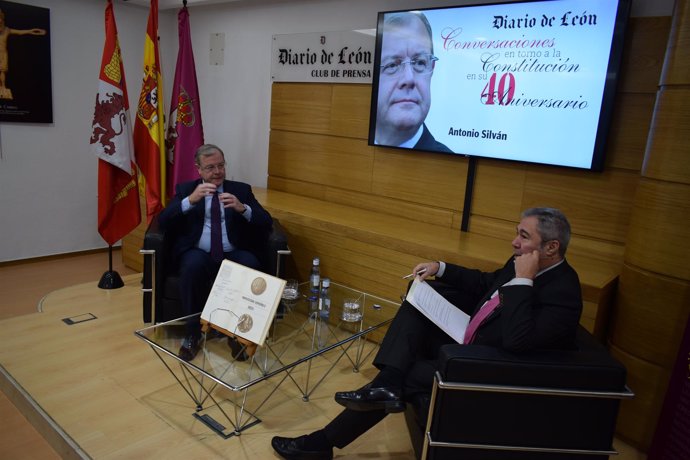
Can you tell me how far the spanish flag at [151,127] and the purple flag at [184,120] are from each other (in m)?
0.11

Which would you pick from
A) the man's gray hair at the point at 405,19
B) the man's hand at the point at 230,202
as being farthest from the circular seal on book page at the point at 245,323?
the man's gray hair at the point at 405,19

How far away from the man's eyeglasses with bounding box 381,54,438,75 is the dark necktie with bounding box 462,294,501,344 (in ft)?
6.13

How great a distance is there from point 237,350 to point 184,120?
251 centimetres

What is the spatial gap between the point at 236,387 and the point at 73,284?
2816 millimetres

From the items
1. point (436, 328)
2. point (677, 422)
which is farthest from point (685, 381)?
point (436, 328)

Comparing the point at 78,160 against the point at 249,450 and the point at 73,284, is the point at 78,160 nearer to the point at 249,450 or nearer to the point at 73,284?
the point at 73,284

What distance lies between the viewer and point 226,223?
3389mm

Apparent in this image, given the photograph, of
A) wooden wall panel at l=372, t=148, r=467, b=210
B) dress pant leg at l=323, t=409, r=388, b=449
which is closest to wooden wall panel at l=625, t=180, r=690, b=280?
wooden wall panel at l=372, t=148, r=467, b=210

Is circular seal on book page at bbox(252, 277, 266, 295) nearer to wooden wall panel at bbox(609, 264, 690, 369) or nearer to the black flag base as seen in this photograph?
wooden wall panel at bbox(609, 264, 690, 369)

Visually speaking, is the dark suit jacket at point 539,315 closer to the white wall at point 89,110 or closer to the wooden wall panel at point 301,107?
the wooden wall panel at point 301,107

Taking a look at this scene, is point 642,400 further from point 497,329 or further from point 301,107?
point 301,107

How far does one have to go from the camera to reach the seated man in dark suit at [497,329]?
181 centimetres

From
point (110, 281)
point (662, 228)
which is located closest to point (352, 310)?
point (662, 228)

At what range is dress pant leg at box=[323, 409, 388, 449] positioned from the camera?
2.05 metres
